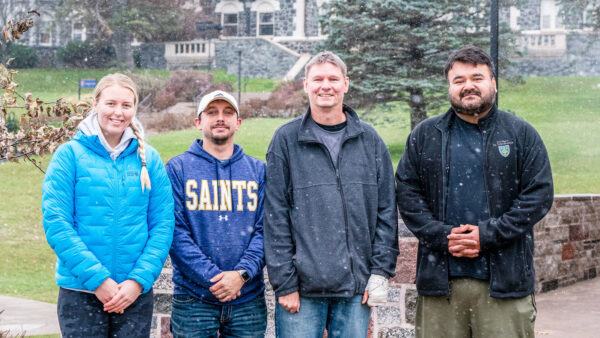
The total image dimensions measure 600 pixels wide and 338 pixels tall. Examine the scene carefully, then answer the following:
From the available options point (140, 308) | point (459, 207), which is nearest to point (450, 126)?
point (459, 207)

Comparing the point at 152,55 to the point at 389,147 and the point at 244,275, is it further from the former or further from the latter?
the point at 244,275

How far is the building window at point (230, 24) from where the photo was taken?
26.9 metres

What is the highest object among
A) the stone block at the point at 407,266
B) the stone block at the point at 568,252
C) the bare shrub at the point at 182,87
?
the bare shrub at the point at 182,87

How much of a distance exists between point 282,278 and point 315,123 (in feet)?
2.51

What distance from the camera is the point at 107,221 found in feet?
10.9

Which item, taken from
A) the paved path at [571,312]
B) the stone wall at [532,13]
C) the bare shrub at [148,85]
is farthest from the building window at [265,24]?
the paved path at [571,312]

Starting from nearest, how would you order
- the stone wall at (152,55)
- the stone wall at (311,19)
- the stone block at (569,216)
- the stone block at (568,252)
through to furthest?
the stone block at (569,216)
the stone block at (568,252)
the stone wall at (152,55)
the stone wall at (311,19)

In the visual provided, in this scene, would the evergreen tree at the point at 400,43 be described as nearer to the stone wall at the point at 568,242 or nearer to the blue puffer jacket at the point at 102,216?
the stone wall at the point at 568,242

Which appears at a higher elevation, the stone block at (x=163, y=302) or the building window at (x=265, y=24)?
the building window at (x=265, y=24)

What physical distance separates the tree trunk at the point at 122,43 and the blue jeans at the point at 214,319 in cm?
2133

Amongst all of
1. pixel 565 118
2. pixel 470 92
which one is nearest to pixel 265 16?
pixel 565 118

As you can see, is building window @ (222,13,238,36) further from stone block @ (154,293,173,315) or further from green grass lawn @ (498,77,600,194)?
stone block @ (154,293,173,315)

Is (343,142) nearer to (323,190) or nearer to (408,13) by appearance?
Answer: (323,190)

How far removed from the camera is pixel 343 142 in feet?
11.5
